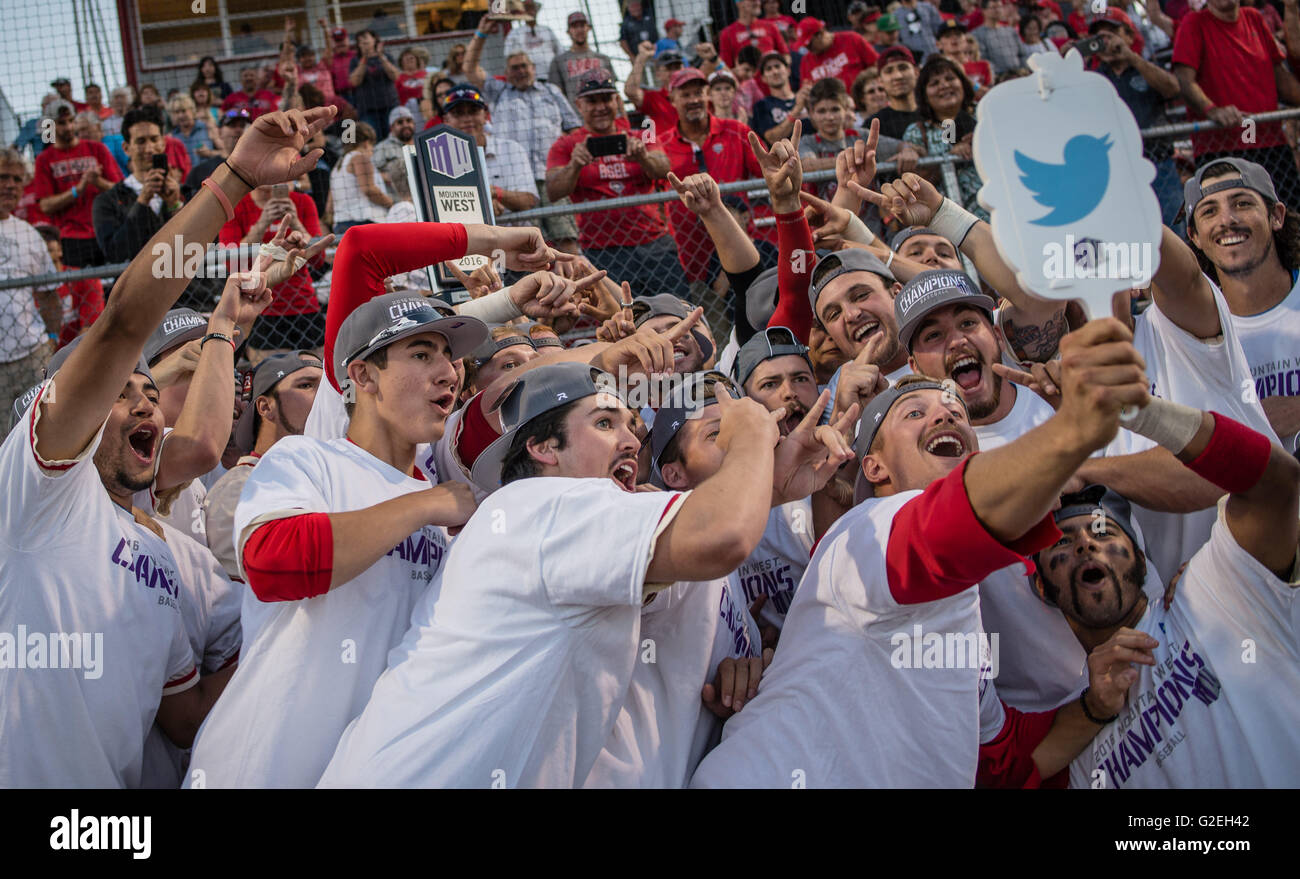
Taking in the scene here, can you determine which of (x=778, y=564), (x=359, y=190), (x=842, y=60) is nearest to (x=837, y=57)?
(x=842, y=60)

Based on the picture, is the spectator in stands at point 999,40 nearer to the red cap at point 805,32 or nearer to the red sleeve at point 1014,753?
the red cap at point 805,32

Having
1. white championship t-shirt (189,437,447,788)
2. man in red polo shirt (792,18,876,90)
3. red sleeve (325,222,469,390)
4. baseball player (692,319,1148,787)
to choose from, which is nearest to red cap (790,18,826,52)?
man in red polo shirt (792,18,876,90)

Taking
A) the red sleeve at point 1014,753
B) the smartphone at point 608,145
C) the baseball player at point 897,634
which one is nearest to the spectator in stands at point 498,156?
the smartphone at point 608,145

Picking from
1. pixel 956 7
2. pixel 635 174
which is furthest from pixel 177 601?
pixel 956 7

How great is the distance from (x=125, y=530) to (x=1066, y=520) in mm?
2785

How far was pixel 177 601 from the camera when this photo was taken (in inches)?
131

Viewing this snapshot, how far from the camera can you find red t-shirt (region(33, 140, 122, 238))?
26.5ft

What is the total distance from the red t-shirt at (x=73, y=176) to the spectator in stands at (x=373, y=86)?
220 centimetres

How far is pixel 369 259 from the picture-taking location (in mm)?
3783

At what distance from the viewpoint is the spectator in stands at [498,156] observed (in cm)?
696

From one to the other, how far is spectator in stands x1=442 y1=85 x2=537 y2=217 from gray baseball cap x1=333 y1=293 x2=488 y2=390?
3231 mm

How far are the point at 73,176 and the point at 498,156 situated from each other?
338 centimetres
